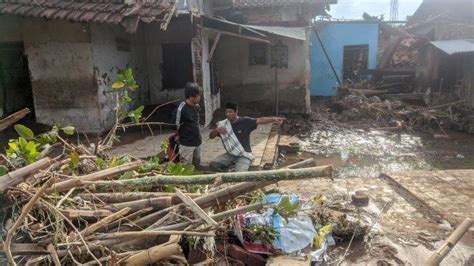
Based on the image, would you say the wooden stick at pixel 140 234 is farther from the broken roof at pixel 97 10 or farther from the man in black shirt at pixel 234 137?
the broken roof at pixel 97 10

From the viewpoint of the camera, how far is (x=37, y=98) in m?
9.03

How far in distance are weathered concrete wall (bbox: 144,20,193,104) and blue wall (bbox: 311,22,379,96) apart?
1017cm

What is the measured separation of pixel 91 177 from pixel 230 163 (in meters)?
3.27

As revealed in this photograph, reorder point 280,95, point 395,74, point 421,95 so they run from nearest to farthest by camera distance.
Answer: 1. point 280,95
2. point 421,95
3. point 395,74

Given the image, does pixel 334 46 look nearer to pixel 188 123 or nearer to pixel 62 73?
pixel 62 73

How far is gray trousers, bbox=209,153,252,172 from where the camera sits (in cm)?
575

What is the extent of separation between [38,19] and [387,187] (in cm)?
865

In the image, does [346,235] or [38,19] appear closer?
[346,235]

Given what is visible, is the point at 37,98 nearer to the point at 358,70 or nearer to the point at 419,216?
the point at 419,216

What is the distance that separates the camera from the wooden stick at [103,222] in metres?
2.38

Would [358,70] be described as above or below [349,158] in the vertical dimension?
above

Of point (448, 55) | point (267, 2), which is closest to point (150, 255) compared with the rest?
point (267, 2)

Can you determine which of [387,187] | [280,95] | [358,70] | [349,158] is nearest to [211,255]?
[387,187]

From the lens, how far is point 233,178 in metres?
2.61
